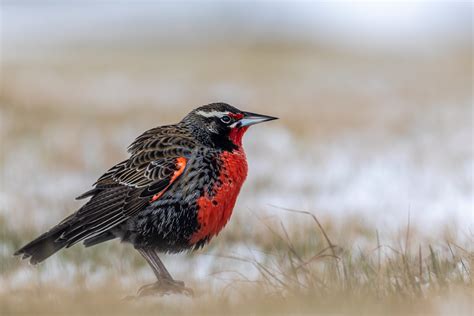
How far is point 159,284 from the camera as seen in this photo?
714 centimetres

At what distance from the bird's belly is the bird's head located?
29 cm

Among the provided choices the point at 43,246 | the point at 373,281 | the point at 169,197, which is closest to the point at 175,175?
the point at 169,197

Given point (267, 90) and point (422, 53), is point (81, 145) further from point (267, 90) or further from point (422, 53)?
point (422, 53)

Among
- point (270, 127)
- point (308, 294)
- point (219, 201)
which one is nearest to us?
point (308, 294)

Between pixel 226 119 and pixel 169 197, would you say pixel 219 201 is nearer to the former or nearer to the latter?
pixel 169 197

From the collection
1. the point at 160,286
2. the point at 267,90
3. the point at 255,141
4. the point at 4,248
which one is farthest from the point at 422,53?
the point at 160,286

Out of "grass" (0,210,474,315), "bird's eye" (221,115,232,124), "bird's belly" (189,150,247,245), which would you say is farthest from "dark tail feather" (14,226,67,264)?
"bird's eye" (221,115,232,124)

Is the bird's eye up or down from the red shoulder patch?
up

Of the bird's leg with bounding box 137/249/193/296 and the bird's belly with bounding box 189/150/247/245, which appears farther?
the bird's leg with bounding box 137/249/193/296

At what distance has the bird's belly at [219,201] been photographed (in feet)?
22.4

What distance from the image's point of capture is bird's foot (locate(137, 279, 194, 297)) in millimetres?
7023

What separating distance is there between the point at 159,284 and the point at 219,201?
93 centimetres

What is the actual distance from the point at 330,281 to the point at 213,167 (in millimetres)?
1433

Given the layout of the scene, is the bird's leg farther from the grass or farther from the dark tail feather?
the dark tail feather
